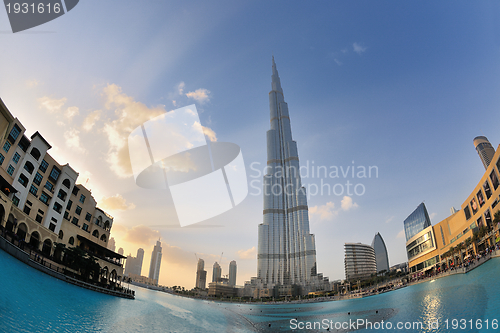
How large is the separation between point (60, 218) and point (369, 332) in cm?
5983

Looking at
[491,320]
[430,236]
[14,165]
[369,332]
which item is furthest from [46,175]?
[430,236]

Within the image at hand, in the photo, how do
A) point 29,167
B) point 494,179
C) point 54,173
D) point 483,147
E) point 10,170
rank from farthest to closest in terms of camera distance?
1. point 483,147
2. point 494,179
3. point 54,173
4. point 29,167
5. point 10,170

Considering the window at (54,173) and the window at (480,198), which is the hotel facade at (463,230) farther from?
the window at (54,173)

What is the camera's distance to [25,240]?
144ft

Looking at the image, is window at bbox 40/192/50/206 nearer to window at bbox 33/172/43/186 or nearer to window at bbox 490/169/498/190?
window at bbox 33/172/43/186

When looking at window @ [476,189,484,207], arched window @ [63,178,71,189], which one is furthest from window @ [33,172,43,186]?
window @ [476,189,484,207]

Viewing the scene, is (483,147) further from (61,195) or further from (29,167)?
(29,167)

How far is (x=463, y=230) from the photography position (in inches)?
2945

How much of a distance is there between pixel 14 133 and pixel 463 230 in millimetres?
107800

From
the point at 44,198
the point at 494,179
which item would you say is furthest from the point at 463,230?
the point at 44,198

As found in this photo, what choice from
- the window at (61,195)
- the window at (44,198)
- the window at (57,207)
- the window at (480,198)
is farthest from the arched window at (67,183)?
the window at (480,198)

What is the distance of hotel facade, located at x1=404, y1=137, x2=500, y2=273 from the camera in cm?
5641

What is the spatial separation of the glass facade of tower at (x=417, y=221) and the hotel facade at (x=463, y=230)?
22.9 metres

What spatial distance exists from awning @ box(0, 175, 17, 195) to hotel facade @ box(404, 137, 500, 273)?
287ft
